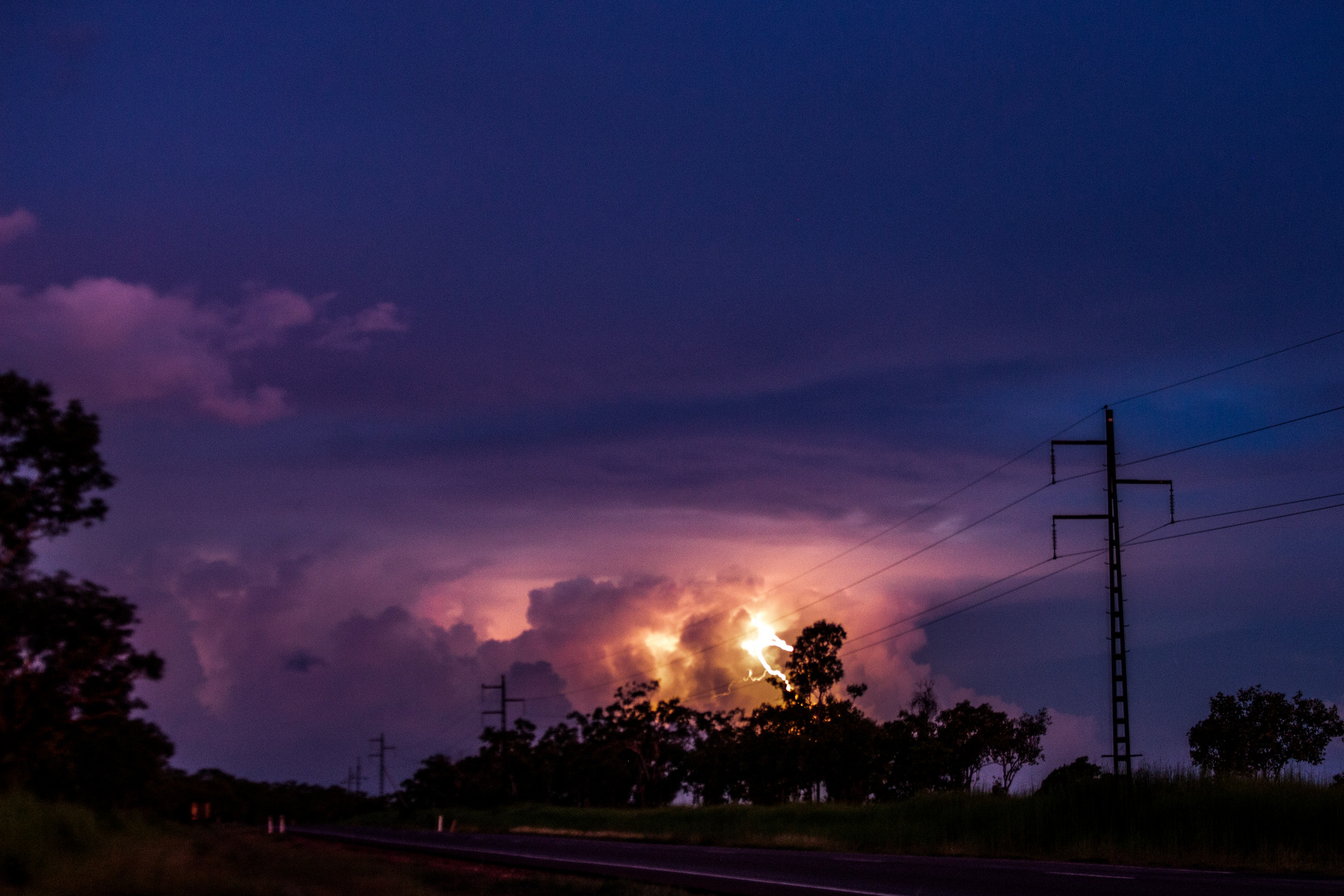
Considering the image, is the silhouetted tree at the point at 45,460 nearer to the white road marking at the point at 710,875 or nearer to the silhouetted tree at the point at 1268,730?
the white road marking at the point at 710,875

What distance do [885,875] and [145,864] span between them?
14.5 metres

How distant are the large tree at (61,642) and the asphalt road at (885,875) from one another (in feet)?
33.7

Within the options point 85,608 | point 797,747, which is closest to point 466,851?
point 85,608

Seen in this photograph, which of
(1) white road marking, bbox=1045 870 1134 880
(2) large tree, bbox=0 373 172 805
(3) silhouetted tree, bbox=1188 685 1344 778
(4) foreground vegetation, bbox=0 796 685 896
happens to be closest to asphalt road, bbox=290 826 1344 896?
(1) white road marking, bbox=1045 870 1134 880

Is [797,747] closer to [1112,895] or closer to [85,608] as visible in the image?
[85,608]

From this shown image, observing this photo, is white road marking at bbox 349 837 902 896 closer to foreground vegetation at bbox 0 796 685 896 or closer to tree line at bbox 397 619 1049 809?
foreground vegetation at bbox 0 796 685 896

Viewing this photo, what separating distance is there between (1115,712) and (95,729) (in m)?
27.6

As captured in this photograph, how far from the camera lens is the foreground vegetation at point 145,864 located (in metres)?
10.6

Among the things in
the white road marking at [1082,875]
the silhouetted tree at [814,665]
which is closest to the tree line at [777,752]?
the silhouetted tree at [814,665]

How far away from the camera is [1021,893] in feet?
58.1

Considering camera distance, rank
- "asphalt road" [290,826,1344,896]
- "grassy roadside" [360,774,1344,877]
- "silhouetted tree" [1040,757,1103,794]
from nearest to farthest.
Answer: "asphalt road" [290,826,1344,896] → "grassy roadside" [360,774,1344,877] → "silhouetted tree" [1040,757,1103,794]

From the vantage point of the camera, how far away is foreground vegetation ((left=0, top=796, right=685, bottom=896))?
34.9 feet

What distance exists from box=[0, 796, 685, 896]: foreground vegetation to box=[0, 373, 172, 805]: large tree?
9386mm

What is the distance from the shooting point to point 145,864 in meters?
11.1
